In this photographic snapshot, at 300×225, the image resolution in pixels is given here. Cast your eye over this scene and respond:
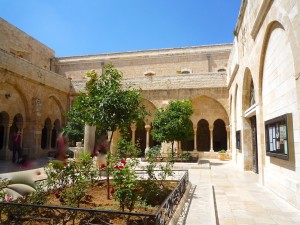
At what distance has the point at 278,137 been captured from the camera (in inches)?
211

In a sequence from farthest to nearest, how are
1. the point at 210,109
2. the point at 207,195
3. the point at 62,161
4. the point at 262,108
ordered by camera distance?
the point at 210,109 < the point at 262,108 < the point at 207,195 < the point at 62,161

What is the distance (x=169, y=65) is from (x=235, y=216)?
61.4 ft

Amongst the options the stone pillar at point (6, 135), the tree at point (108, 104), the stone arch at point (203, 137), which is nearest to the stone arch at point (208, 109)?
the stone arch at point (203, 137)

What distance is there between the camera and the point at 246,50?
28.6 feet

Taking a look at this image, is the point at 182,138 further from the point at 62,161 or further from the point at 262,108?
the point at 62,161

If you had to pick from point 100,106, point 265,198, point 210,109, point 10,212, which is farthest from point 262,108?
point 210,109

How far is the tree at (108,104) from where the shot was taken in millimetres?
6387

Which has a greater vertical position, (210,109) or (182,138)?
(210,109)

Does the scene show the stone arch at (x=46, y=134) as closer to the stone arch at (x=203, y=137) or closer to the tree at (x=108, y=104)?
the tree at (x=108, y=104)

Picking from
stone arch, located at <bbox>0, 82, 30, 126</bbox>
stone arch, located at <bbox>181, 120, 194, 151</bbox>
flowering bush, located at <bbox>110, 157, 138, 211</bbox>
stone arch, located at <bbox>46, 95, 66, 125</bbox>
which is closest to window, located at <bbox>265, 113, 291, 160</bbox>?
flowering bush, located at <bbox>110, 157, 138, 211</bbox>

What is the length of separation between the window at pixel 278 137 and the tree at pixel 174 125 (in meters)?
6.65

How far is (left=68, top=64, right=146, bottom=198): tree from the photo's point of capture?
6.39m

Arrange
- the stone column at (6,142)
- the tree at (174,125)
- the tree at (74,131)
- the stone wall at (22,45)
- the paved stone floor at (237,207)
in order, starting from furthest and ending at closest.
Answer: the stone wall at (22,45)
the tree at (74,131)
the stone column at (6,142)
the tree at (174,125)
the paved stone floor at (237,207)

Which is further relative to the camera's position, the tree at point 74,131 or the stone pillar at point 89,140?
the tree at point 74,131
